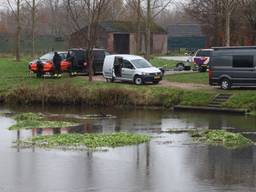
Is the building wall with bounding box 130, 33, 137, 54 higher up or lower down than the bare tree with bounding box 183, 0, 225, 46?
lower down

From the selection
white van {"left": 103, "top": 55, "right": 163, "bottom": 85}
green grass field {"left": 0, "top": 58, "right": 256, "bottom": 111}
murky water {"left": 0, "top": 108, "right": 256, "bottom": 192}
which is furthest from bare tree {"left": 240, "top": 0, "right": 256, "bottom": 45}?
murky water {"left": 0, "top": 108, "right": 256, "bottom": 192}

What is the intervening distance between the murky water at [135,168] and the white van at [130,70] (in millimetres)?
12777

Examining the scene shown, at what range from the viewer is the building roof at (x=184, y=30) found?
100075mm

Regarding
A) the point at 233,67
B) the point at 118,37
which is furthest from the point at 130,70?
the point at 118,37

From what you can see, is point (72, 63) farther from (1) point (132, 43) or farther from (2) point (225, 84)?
(1) point (132, 43)

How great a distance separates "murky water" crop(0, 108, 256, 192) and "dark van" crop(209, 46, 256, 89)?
977cm

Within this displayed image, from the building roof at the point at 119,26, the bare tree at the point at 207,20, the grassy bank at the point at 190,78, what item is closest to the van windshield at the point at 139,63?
the grassy bank at the point at 190,78

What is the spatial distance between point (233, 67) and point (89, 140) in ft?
47.8

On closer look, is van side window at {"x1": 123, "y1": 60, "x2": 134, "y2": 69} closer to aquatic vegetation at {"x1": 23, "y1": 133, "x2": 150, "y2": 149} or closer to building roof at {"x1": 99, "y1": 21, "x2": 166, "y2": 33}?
aquatic vegetation at {"x1": 23, "y1": 133, "x2": 150, "y2": 149}

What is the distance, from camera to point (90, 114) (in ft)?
108

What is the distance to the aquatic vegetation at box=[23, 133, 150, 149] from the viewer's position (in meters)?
22.6

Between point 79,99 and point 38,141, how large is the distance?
14309mm

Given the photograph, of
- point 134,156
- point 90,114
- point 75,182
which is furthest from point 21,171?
point 90,114

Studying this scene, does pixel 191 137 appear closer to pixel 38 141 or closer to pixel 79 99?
pixel 38 141
